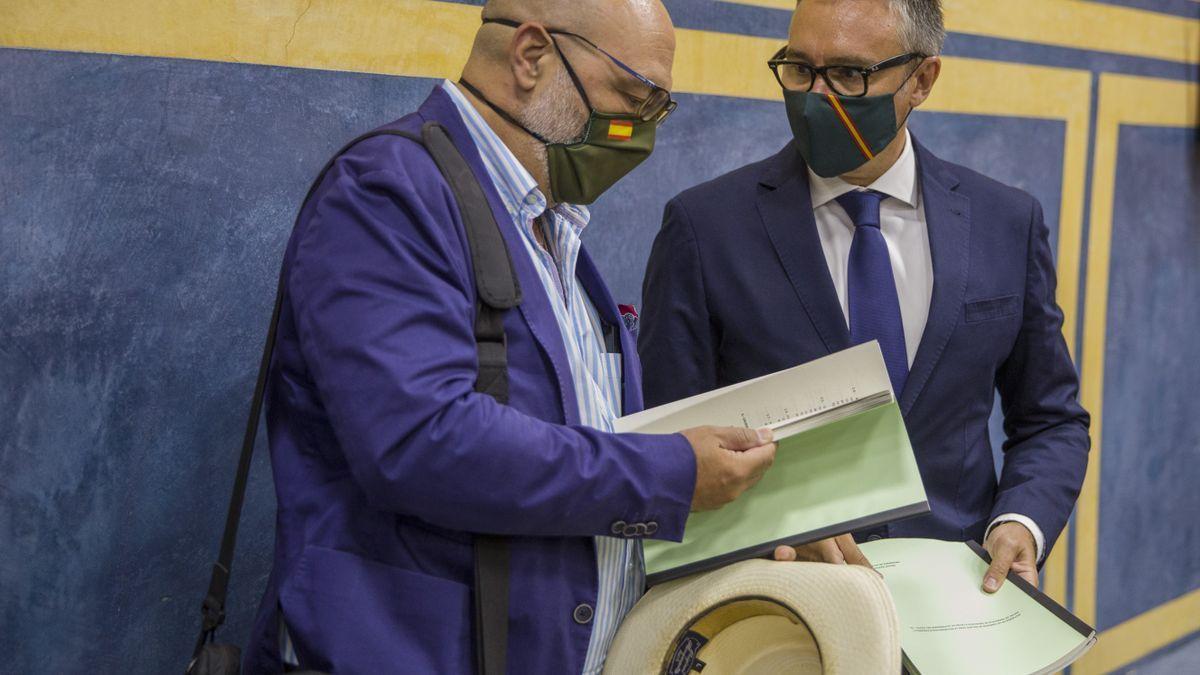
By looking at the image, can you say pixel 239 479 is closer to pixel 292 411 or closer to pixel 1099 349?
pixel 292 411

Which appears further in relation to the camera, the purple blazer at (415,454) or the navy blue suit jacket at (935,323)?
the navy blue suit jacket at (935,323)

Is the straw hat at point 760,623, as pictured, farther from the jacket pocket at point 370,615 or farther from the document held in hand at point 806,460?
the jacket pocket at point 370,615

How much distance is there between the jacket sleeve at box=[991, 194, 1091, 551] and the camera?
2092 mm

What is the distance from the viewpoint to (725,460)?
1458 millimetres

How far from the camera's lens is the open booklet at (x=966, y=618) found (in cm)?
165

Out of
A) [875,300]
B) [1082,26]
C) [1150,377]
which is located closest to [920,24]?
[875,300]

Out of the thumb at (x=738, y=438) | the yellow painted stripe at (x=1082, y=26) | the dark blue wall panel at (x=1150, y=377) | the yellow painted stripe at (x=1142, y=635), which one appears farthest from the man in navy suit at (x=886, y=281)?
the yellow painted stripe at (x=1142, y=635)

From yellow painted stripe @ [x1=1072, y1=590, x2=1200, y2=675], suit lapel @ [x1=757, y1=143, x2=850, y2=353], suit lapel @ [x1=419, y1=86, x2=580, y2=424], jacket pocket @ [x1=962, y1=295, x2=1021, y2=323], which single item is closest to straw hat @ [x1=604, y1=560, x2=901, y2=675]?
suit lapel @ [x1=419, y1=86, x2=580, y2=424]

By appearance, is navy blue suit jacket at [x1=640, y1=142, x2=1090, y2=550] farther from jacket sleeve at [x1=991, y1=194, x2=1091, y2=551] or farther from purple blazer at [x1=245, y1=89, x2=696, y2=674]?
purple blazer at [x1=245, y1=89, x2=696, y2=674]

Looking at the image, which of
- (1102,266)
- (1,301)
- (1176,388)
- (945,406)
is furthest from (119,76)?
(1176,388)

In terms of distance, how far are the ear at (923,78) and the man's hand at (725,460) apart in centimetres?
88

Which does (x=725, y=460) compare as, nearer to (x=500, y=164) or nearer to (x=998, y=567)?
(x=500, y=164)

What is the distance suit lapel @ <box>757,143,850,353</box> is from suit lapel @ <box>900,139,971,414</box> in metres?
0.13

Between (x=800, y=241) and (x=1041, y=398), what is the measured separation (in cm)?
50
